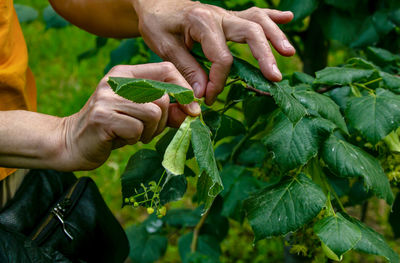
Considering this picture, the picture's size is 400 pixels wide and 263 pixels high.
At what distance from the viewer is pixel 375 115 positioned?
3.46 feet

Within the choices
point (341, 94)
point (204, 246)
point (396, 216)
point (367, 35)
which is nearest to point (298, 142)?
point (341, 94)

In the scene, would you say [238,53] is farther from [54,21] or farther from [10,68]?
[54,21]

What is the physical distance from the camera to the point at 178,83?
93cm

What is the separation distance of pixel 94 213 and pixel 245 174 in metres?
0.65

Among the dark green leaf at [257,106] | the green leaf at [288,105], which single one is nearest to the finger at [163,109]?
the green leaf at [288,105]

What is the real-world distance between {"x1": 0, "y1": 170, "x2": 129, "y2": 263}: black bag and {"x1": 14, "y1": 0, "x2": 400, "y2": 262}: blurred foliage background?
0.72ft

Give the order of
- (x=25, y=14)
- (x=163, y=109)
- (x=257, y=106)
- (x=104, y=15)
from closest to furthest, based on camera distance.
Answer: (x=163, y=109) → (x=257, y=106) → (x=104, y=15) → (x=25, y=14)

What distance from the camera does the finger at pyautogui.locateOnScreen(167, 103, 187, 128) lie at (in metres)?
1.02

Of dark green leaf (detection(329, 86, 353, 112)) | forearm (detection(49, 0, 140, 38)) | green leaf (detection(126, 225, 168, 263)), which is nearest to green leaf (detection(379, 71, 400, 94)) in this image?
dark green leaf (detection(329, 86, 353, 112))

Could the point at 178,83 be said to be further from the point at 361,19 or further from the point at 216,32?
the point at 361,19

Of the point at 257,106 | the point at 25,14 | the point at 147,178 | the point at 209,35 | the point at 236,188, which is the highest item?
the point at 209,35

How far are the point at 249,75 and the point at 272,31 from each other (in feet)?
0.48

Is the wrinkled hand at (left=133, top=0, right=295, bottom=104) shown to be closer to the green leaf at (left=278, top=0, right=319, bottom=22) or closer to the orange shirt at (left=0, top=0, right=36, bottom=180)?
the orange shirt at (left=0, top=0, right=36, bottom=180)

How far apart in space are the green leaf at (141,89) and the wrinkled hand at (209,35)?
0.24 m
